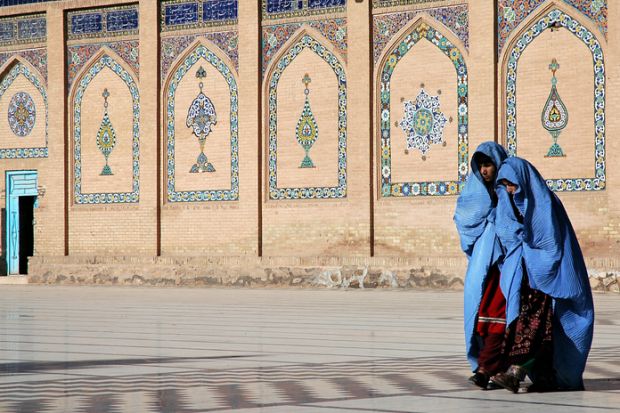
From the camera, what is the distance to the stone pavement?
5.04m

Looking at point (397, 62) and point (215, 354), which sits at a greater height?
point (397, 62)

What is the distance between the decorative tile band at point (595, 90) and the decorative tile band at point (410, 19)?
73 centimetres

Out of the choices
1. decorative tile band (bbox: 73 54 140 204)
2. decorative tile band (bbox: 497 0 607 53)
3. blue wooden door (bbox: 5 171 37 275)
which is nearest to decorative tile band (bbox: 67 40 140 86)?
decorative tile band (bbox: 73 54 140 204)

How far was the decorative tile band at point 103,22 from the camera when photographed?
17.8 m

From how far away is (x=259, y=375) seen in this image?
6.08 m

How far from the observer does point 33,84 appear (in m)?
18.6

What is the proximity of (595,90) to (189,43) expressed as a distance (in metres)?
6.03

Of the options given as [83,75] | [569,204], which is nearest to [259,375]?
[569,204]

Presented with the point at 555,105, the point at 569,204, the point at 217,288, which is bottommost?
the point at 217,288

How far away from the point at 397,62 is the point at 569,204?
3042 mm

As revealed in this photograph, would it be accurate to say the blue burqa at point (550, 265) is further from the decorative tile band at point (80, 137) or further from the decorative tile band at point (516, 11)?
the decorative tile band at point (80, 137)

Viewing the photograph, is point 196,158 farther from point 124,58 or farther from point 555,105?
point 555,105

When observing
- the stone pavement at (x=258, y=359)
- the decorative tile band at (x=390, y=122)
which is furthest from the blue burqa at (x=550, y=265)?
the decorative tile band at (x=390, y=122)

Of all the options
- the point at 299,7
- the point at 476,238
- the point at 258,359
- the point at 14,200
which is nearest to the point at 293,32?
the point at 299,7
